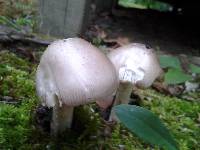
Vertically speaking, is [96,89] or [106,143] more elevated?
[96,89]

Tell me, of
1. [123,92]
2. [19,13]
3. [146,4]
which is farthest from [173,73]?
[146,4]

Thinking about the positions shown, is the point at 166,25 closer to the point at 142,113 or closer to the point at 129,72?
the point at 129,72

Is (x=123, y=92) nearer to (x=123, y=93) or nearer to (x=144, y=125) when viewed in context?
(x=123, y=93)

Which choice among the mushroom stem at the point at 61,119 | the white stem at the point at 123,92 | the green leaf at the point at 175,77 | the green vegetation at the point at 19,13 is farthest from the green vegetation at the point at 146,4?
the mushroom stem at the point at 61,119

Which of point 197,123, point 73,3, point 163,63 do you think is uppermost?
point 73,3

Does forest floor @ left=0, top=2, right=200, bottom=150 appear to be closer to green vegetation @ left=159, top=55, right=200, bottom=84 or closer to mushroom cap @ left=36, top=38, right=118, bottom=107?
green vegetation @ left=159, top=55, right=200, bottom=84

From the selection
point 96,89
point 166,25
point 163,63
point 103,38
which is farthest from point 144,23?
point 96,89
